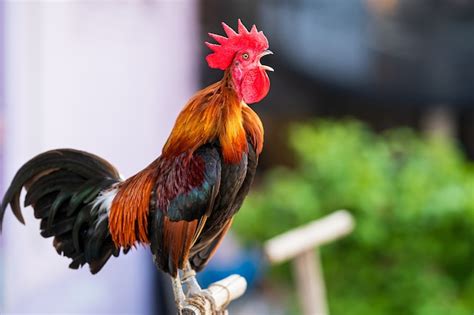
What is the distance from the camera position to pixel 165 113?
2.49 m

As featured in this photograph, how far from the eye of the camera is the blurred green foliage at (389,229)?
209 cm

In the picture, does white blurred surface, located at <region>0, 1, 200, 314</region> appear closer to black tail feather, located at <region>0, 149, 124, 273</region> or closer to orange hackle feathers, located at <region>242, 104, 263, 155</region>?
black tail feather, located at <region>0, 149, 124, 273</region>

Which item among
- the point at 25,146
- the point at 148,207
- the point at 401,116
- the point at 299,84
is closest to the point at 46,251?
the point at 25,146

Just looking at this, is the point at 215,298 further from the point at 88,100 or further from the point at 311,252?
the point at 88,100

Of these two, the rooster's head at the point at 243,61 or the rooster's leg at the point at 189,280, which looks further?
the rooster's leg at the point at 189,280

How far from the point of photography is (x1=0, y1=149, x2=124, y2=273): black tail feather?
3.08 feet

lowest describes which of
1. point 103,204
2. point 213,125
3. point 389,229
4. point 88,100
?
point 389,229

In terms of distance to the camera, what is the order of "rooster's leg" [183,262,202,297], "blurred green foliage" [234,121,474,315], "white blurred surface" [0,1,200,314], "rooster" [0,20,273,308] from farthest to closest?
"blurred green foliage" [234,121,474,315] < "white blurred surface" [0,1,200,314] < "rooster's leg" [183,262,202,297] < "rooster" [0,20,273,308]

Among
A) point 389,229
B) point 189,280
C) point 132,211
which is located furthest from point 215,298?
point 389,229

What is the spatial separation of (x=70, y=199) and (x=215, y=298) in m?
0.23

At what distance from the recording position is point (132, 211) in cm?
91

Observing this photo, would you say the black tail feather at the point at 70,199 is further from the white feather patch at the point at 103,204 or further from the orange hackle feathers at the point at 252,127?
the orange hackle feathers at the point at 252,127

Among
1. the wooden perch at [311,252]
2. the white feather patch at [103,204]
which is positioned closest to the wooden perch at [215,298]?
the white feather patch at [103,204]

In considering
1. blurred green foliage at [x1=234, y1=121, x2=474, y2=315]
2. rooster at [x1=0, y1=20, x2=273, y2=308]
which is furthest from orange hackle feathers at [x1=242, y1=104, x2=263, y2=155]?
blurred green foliage at [x1=234, y1=121, x2=474, y2=315]
